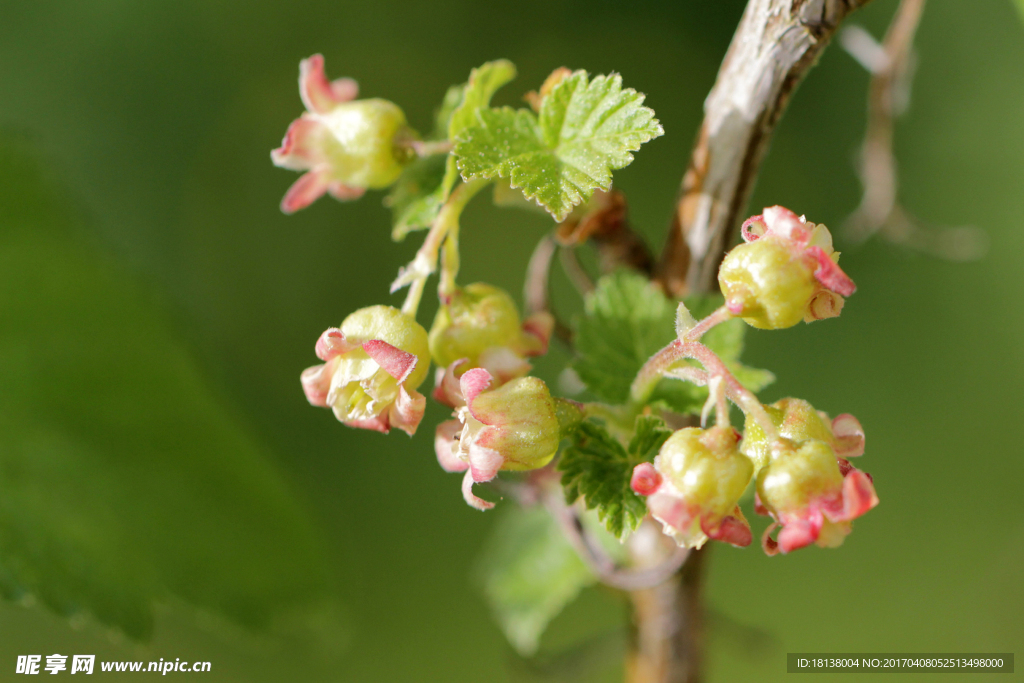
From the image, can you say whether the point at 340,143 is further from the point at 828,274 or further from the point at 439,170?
the point at 828,274

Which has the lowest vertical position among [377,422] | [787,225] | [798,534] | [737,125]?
[798,534]

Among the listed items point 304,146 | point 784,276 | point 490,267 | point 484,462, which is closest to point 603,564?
point 484,462

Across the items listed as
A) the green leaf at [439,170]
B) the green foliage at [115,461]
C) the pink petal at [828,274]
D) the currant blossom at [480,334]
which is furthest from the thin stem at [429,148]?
the green foliage at [115,461]

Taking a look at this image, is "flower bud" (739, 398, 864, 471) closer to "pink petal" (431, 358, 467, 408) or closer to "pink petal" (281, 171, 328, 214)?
"pink petal" (431, 358, 467, 408)

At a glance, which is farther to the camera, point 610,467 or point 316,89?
point 316,89

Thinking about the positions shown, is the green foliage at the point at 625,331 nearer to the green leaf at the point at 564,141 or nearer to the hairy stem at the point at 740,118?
the hairy stem at the point at 740,118

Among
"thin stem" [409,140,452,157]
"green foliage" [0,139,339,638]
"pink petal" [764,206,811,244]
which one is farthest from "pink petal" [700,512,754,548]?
"green foliage" [0,139,339,638]

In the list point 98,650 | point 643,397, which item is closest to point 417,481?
point 98,650
